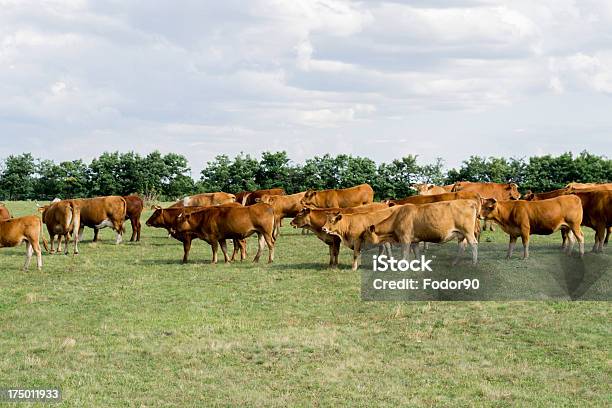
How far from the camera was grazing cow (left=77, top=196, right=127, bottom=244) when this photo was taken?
81.5 feet

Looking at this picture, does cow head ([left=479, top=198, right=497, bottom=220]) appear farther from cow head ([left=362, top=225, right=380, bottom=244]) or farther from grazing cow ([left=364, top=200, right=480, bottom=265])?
cow head ([left=362, top=225, right=380, bottom=244])

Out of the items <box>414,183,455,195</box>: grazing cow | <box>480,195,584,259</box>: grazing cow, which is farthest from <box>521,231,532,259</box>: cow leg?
<box>414,183,455,195</box>: grazing cow

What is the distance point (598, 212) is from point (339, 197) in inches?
407

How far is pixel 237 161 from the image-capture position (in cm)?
5081

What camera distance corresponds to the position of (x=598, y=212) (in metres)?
19.3

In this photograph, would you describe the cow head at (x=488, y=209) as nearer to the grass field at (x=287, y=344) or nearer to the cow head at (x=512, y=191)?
the grass field at (x=287, y=344)

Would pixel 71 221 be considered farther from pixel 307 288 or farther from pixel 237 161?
pixel 237 161

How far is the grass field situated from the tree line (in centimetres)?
2981

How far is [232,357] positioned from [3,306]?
5804mm

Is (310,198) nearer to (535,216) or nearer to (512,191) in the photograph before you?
(512,191)

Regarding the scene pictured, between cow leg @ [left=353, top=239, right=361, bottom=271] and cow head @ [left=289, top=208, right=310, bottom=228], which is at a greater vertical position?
cow head @ [left=289, top=208, right=310, bottom=228]

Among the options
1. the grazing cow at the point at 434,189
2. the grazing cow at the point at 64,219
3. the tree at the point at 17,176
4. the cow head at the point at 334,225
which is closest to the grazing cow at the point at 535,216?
the cow head at the point at 334,225

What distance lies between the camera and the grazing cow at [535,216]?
1808 centimetres

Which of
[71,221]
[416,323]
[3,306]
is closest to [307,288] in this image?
[416,323]
